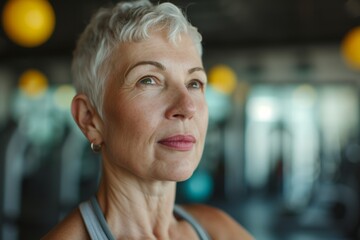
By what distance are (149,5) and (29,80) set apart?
5.87m

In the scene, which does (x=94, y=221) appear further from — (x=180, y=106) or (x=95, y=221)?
(x=180, y=106)

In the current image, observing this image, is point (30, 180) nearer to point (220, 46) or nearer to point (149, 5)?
point (220, 46)

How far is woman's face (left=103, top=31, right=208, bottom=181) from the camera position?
792mm

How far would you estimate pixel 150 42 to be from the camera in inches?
32.9

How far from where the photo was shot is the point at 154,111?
0.80m

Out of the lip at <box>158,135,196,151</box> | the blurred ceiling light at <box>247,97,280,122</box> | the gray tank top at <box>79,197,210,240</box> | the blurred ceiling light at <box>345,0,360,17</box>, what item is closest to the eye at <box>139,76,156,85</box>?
the lip at <box>158,135,196,151</box>

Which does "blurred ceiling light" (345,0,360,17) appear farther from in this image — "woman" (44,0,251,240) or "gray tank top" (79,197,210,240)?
"gray tank top" (79,197,210,240)

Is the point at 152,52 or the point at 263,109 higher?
the point at 152,52

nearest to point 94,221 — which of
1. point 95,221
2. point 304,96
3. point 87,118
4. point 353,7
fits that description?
point 95,221

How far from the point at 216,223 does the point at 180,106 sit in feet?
1.08

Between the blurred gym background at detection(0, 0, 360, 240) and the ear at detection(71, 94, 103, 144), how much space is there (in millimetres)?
5099

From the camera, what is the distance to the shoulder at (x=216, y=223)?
99 cm

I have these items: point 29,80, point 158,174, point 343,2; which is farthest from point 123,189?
point 29,80

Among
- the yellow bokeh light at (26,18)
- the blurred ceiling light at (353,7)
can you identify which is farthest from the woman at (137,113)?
the blurred ceiling light at (353,7)
